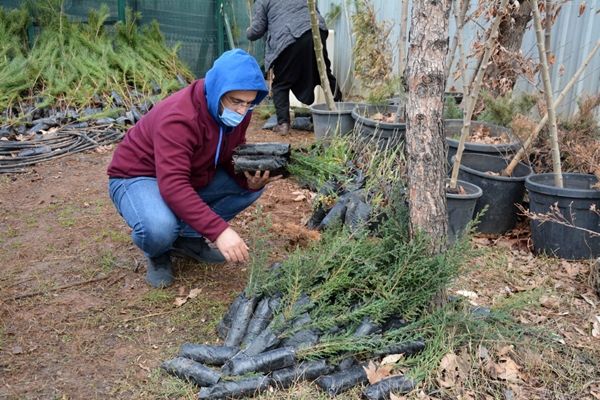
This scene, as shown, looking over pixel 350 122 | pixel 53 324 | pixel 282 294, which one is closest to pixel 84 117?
pixel 350 122

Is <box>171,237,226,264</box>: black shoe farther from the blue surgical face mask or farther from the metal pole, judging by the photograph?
the metal pole

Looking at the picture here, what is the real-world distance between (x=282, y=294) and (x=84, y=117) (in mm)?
4916

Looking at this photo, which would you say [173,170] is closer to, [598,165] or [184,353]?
[184,353]

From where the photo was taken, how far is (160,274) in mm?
3299

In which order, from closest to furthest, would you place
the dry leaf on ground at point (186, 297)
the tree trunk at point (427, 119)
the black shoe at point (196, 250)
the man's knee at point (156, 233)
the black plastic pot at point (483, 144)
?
the tree trunk at point (427, 119) → the man's knee at point (156, 233) → the dry leaf on ground at point (186, 297) → the black shoe at point (196, 250) → the black plastic pot at point (483, 144)

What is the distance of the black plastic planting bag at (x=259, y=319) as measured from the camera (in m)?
2.62

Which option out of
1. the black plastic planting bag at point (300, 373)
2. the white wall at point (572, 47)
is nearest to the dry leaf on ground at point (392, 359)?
the black plastic planting bag at point (300, 373)

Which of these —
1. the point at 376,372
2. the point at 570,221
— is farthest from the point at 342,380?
the point at 570,221

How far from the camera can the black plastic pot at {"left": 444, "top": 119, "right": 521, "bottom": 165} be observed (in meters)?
4.30

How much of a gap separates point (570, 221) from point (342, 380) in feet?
6.87

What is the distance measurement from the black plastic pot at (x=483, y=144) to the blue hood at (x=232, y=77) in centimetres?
177

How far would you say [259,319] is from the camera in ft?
8.73

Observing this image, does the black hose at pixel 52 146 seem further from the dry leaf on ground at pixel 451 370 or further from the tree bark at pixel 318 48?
the dry leaf on ground at pixel 451 370

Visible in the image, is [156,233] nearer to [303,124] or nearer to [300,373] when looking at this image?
[300,373]
